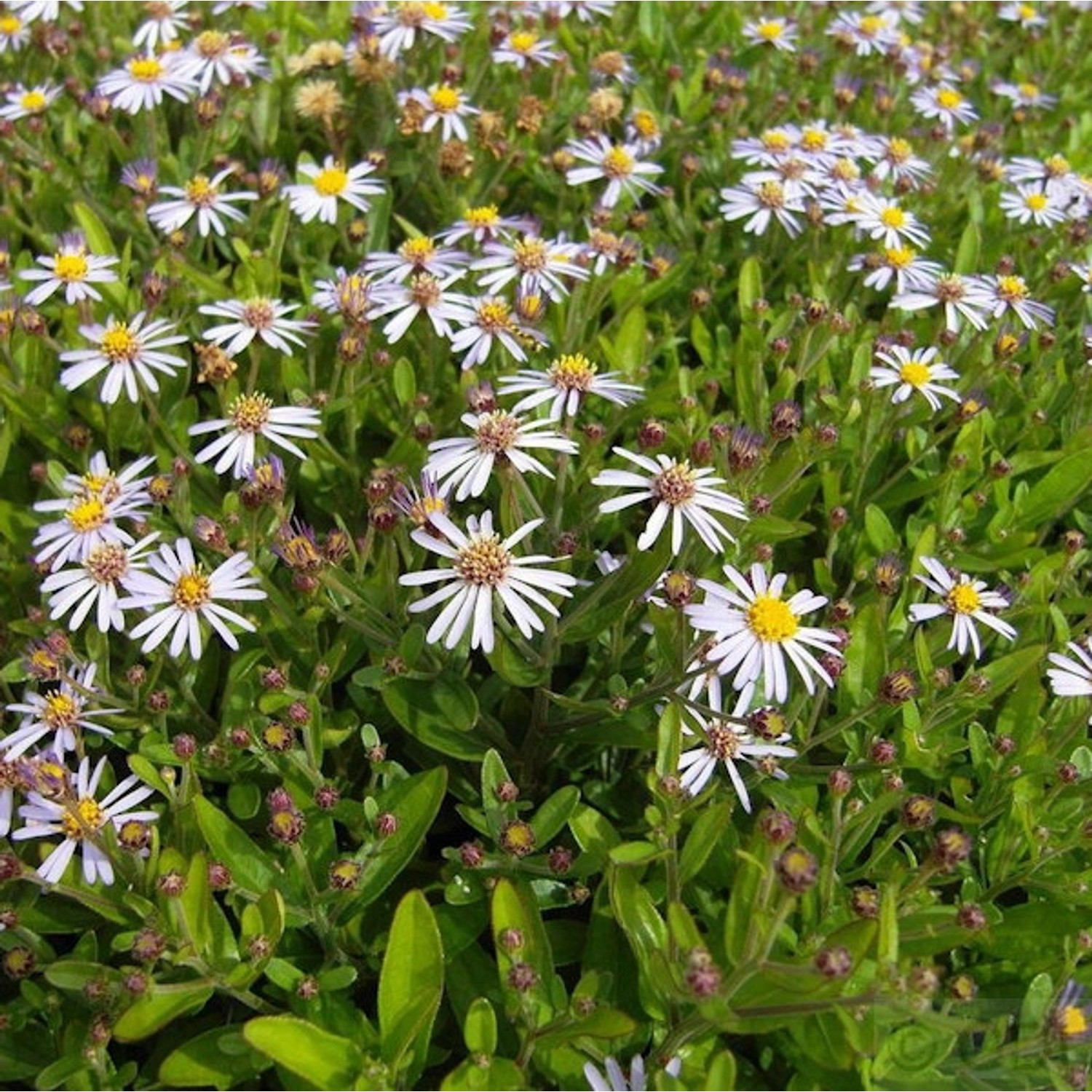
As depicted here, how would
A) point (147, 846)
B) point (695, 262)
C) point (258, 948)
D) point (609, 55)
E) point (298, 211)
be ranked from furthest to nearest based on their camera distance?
point (609, 55)
point (695, 262)
point (298, 211)
point (147, 846)
point (258, 948)

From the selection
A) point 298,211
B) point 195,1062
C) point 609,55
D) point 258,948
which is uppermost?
point 609,55

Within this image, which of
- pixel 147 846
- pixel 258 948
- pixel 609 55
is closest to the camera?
pixel 258 948

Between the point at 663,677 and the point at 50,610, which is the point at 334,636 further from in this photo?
the point at 663,677

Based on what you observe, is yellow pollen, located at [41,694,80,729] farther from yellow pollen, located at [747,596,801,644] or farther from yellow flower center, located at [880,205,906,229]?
yellow flower center, located at [880,205,906,229]

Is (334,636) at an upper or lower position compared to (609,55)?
lower

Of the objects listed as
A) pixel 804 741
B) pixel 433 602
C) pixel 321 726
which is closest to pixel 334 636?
pixel 321 726

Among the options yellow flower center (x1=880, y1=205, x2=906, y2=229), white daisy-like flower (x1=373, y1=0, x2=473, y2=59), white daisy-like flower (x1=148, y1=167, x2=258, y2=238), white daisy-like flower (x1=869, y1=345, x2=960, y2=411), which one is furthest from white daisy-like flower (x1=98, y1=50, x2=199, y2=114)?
white daisy-like flower (x1=869, y1=345, x2=960, y2=411)

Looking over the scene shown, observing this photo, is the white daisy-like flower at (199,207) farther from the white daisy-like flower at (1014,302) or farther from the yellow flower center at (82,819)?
the white daisy-like flower at (1014,302)

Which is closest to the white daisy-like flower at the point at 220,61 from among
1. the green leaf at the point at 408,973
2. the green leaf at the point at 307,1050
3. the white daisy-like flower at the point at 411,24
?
the white daisy-like flower at the point at 411,24
